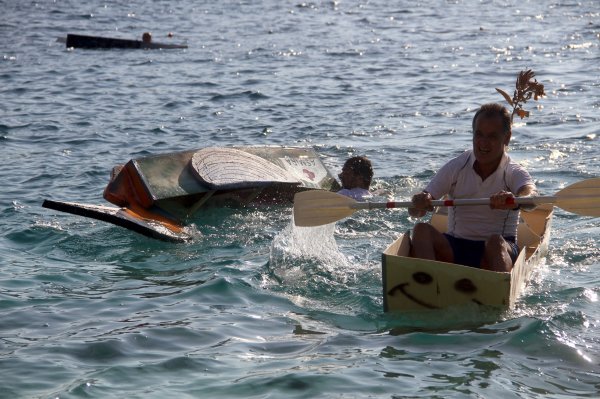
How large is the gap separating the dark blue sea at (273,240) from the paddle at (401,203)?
554 millimetres

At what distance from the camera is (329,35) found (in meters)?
26.7

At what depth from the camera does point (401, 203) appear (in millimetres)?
7480

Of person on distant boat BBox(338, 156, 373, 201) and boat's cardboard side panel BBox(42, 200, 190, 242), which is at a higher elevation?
person on distant boat BBox(338, 156, 373, 201)

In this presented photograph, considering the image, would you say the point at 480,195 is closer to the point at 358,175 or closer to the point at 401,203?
the point at 401,203

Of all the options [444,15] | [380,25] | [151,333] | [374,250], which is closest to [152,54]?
[380,25]

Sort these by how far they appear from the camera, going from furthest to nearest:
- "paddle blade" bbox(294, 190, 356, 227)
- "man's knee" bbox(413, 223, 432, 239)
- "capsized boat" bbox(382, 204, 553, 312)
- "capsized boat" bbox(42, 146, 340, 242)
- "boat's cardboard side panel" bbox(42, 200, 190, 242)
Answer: "capsized boat" bbox(42, 146, 340, 242) → "boat's cardboard side panel" bbox(42, 200, 190, 242) → "paddle blade" bbox(294, 190, 356, 227) → "man's knee" bbox(413, 223, 432, 239) → "capsized boat" bbox(382, 204, 553, 312)

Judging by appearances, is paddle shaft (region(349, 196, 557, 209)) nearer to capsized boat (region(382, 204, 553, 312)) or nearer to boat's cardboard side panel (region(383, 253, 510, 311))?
capsized boat (region(382, 204, 553, 312))

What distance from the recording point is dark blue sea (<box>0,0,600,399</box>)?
6.17 m

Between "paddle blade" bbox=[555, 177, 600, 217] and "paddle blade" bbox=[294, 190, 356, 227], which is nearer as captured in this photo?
"paddle blade" bbox=[555, 177, 600, 217]

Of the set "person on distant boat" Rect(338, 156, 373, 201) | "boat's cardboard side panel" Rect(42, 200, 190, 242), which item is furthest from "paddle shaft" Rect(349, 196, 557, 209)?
"person on distant boat" Rect(338, 156, 373, 201)

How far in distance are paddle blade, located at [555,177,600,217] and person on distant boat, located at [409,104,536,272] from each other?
0.28 meters

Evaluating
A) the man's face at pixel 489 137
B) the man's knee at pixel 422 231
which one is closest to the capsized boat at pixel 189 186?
the man's knee at pixel 422 231

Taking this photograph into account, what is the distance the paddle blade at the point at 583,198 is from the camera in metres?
7.48

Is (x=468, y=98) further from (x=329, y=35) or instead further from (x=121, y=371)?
(x=121, y=371)
